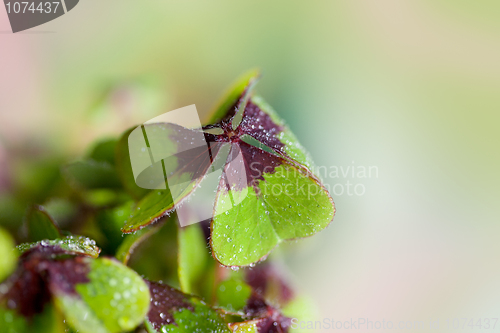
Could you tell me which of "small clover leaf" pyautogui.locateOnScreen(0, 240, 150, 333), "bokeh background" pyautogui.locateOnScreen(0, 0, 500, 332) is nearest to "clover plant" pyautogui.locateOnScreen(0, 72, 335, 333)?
"small clover leaf" pyautogui.locateOnScreen(0, 240, 150, 333)

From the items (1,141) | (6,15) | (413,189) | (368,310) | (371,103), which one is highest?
(6,15)

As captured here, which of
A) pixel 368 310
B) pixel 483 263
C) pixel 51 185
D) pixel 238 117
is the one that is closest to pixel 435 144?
pixel 483 263

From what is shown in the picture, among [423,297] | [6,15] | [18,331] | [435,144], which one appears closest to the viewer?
[18,331]

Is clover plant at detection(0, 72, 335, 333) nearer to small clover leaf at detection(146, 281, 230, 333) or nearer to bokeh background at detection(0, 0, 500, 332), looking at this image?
small clover leaf at detection(146, 281, 230, 333)

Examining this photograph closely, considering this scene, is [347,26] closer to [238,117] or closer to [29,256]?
[238,117]

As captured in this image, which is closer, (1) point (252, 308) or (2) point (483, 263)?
(1) point (252, 308)

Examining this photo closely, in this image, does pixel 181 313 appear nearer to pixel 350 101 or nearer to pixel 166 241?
pixel 166 241

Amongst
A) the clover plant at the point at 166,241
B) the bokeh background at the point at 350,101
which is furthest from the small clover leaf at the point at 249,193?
the bokeh background at the point at 350,101

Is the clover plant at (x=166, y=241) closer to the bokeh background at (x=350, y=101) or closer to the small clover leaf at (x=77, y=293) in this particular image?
the small clover leaf at (x=77, y=293)
